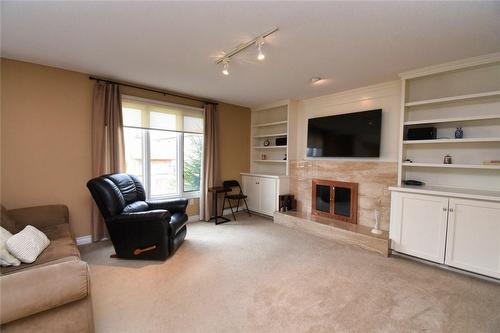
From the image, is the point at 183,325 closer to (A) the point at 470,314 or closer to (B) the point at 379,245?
(A) the point at 470,314

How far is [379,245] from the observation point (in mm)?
2914

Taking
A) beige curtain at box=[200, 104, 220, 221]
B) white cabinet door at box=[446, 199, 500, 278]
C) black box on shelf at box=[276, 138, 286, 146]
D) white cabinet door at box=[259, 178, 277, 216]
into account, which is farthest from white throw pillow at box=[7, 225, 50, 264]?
white cabinet door at box=[446, 199, 500, 278]

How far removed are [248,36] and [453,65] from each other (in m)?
2.43

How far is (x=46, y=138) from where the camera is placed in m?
2.86

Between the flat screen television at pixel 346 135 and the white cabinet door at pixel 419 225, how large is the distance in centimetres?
89

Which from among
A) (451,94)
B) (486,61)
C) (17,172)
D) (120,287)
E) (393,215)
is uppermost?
(486,61)

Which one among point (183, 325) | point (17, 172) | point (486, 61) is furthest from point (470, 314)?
point (17, 172)

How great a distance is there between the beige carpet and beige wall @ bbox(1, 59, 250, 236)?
857mm

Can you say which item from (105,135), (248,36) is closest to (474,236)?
(248,36)

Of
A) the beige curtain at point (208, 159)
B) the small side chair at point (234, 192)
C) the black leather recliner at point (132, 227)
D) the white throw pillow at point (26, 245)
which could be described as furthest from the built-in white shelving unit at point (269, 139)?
the white throw pillow at point (26, 245)

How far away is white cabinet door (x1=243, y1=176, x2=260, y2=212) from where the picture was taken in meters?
4.76

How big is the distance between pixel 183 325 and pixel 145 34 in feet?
8.28

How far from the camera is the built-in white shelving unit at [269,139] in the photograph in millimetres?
4810

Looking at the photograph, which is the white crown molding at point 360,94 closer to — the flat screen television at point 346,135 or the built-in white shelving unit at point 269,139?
the flat screen television at point 346,135
